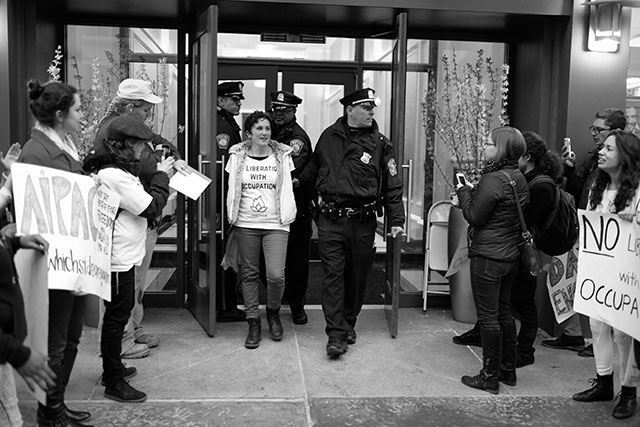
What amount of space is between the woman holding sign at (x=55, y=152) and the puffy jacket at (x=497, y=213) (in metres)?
2.34

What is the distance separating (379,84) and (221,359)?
4.29 m

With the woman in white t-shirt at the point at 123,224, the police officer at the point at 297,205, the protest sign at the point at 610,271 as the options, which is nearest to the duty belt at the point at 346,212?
the police officer at the point at 297,205

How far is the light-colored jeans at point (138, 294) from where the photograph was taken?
4641 mm

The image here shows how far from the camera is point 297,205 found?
5.57 metres

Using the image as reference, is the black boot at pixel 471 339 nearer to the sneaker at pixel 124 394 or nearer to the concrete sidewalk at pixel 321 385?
the concrete sidewalk at pixel 321 385

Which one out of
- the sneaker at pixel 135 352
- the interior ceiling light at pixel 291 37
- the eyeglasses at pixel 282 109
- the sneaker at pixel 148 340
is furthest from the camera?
the interior ceiling light at pixel 291 37

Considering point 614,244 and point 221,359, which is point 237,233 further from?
point 614,244

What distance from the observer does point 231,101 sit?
5.61m

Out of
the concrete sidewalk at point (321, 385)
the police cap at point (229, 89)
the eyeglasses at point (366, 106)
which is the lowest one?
the concrete sidewalk at point (321, 385)

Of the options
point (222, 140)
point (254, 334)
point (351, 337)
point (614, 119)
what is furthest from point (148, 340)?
point (614, 119)

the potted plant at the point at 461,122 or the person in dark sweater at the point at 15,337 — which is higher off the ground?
the potted plant at the point at 461,122

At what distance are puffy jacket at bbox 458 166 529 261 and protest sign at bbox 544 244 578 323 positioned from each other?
45.4 inches

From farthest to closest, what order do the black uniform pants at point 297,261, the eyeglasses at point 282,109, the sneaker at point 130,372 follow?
the black uniform pants at point 297,261 < the eyeglasses at point 282,109 < the sneaker at point 130,372

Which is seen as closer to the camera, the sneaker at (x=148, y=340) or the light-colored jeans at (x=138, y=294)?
the light-colored jeans at (x=138, y=294)
